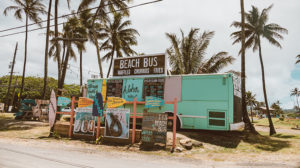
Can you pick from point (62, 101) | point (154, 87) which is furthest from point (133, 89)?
point (62, 101)

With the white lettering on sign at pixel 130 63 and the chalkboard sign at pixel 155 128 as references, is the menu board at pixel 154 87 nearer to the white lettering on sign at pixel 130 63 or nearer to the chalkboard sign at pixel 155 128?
the white lettering on sign at pixel 130 63

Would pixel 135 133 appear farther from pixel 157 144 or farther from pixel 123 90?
pixel 123 90

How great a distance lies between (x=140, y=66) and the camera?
11.6m

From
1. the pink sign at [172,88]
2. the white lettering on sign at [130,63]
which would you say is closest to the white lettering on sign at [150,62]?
the white lettering on sign at [130,63]

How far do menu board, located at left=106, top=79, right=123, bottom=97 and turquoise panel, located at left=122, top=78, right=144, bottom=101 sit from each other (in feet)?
0.94

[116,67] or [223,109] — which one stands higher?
[116,67]

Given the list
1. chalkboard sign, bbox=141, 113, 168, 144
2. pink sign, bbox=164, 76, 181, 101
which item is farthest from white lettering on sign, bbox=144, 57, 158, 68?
chalkboard sign, bbox=141, 113, 168, 144

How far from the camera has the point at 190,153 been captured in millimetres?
7402

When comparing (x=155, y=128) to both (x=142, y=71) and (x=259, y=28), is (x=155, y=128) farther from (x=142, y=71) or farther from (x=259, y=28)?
(x=259, y=28)

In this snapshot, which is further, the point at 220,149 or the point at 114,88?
the point at 114,88

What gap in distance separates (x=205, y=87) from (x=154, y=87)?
8.95 feet

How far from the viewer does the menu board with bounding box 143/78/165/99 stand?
10.6 meters

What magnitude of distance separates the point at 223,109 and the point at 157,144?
132 inches

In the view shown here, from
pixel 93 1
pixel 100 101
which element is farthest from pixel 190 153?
pixel 93 1
